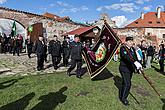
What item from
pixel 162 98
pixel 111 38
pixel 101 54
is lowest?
pixel 162 98

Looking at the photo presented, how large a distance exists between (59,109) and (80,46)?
3.99 meters

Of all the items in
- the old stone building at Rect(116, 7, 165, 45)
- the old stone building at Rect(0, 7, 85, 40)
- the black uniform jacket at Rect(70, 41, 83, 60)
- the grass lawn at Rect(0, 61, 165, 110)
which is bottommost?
the grass lawn at Rect(0, 61, 165, 110)

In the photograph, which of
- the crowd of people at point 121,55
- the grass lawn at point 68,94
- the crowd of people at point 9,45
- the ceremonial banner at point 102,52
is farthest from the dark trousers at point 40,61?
the crowd of people at point 9,45

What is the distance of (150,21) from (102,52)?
2141 inches

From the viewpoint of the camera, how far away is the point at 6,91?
27.8 feet

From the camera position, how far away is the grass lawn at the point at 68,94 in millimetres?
7559

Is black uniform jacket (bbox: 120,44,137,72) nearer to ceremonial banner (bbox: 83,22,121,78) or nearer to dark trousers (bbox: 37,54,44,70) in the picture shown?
ceremonial banner (bbox: 83,22,121,78)

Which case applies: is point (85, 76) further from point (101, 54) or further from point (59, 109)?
point (59, 109)

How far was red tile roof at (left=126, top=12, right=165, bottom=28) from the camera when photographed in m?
59.9

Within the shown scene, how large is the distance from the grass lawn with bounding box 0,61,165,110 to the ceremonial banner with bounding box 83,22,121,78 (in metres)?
0.62

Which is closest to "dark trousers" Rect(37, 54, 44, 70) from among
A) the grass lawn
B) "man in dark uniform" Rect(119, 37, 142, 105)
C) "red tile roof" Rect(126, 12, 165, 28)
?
the grass lawn

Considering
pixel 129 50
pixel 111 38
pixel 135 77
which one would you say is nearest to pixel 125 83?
pixel 129 50

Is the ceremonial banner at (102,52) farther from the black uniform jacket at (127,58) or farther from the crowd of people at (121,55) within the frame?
the black uniform jacket at (127,58)

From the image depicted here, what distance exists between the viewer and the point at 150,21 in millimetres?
61781
